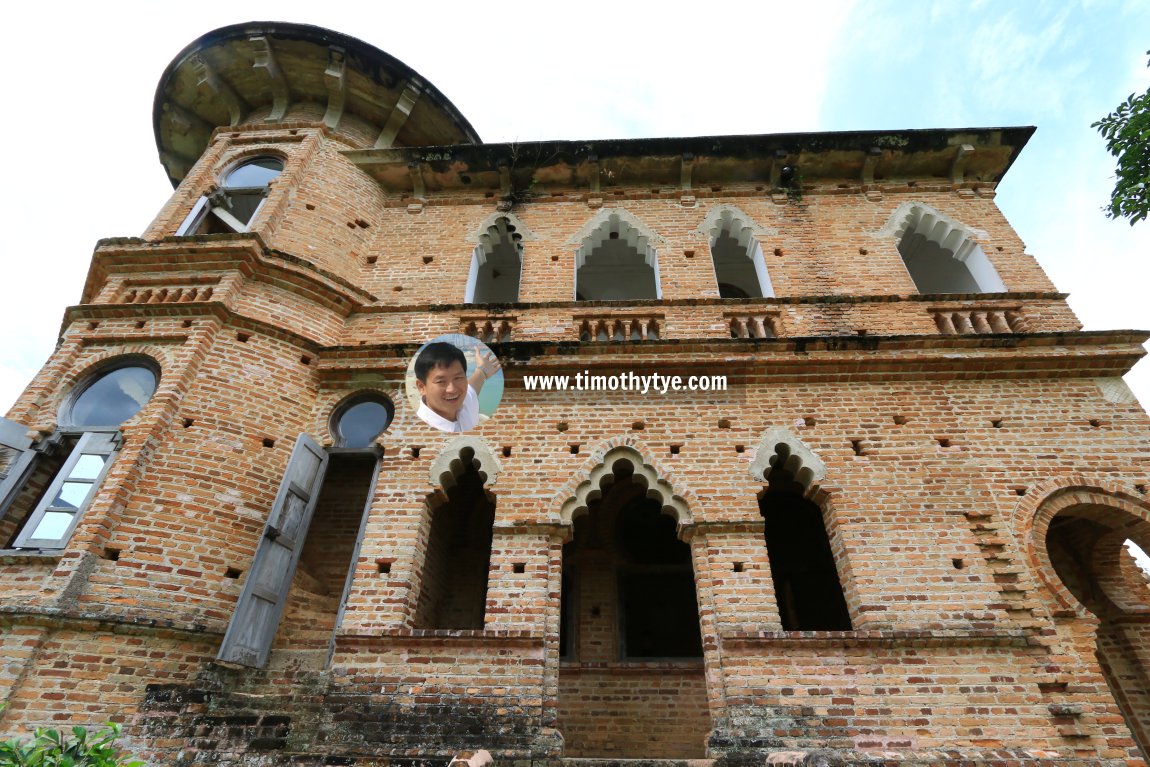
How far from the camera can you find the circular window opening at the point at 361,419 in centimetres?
734

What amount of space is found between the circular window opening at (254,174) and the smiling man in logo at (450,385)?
4793 mm

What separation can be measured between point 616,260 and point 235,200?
6651 mm

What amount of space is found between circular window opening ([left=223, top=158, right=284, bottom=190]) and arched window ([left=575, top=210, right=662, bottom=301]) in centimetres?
541

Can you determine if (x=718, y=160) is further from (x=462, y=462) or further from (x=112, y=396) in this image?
(x=112, y=396)

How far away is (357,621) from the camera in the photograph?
5848mm

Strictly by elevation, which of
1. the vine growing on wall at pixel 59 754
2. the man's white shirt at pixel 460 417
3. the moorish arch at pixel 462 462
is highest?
the man's white shirt at pixel 460 417

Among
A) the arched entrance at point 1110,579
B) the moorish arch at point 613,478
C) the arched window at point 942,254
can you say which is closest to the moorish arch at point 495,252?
the moorish arch at point 613,478

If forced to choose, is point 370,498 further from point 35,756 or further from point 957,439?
point 957,439

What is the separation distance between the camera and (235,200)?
377 inches

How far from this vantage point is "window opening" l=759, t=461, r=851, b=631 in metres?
8.16

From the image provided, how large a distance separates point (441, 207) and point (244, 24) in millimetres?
4548

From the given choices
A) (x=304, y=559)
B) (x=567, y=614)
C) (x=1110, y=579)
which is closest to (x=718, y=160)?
(x=567, y=614)

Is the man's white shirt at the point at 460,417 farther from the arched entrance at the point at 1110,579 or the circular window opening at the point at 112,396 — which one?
the arched entrance at the point at 1110,579

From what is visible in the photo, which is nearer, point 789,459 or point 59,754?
point 59,754
